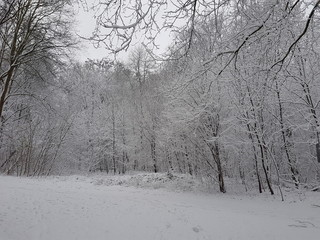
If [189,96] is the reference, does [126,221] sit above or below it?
below

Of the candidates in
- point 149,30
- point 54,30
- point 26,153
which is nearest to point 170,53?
point 149,30

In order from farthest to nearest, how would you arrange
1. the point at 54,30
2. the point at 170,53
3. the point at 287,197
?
1. the point at 287,197
2. the point at 54,30
3. the point at 170,53

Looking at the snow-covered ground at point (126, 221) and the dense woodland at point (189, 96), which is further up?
the dense woodland at point (189, 96)

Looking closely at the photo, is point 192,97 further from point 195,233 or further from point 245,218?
point 195,233

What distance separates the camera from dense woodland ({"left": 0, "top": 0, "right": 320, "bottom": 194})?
11.5 ft

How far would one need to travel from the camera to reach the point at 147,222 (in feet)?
20.3

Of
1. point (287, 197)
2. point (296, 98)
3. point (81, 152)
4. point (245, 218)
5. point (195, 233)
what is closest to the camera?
point (195, 233)

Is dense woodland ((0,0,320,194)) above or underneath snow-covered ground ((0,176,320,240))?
above

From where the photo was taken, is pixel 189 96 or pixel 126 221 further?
pixel 189 96

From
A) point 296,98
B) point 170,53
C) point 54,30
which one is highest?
point 54,30

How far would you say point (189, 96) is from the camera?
A: 12.9 meters

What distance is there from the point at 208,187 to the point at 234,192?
4.19 feet

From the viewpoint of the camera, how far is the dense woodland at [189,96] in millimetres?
3490

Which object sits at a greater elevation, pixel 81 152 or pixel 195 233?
pixel 81 152
